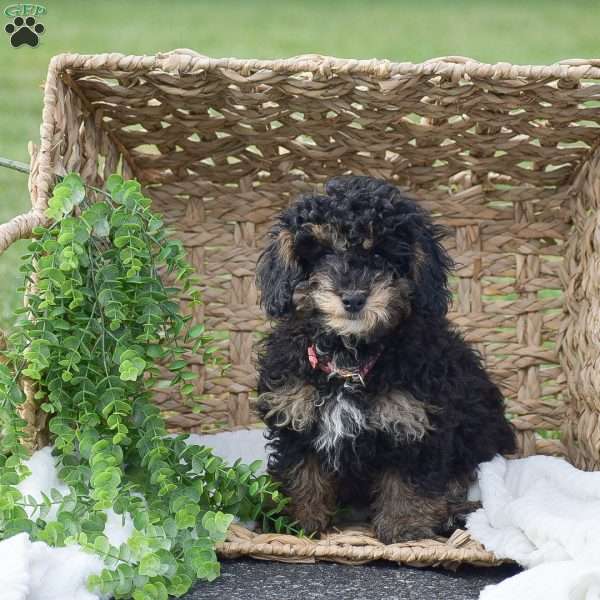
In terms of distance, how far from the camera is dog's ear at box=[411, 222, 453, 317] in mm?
4344

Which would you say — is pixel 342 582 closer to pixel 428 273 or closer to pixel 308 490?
pixel 308 490

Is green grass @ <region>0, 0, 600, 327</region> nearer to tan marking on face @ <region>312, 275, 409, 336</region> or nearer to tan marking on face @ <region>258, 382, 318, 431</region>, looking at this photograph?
tan marking on face @ <region>258, 382, 318, 431</region>

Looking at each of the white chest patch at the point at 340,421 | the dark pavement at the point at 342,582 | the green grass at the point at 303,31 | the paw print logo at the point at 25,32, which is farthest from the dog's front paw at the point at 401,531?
the green grass at the point at 303,31

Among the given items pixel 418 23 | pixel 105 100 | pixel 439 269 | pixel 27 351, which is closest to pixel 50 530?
pixel 27 351

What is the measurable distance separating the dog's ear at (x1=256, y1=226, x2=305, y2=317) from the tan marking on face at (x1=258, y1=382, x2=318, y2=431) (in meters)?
0.31

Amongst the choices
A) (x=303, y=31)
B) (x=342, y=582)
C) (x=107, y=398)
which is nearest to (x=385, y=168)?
(x=107, y=398)

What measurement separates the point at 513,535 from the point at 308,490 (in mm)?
854

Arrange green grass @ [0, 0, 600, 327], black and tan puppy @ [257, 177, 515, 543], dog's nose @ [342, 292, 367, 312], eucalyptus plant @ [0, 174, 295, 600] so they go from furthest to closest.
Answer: green grass @ [0, 0, 600, 327] < black and tan puppy @ [257, 177, 515, 543] < dog's nose @ [342, 292, 367, 312] < eucalyptus plant @ [0, 174, 295, 600]

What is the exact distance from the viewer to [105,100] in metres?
5.15

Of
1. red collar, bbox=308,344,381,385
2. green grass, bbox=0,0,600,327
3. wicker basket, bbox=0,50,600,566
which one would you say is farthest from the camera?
green grass, bbox=0,0,600,327

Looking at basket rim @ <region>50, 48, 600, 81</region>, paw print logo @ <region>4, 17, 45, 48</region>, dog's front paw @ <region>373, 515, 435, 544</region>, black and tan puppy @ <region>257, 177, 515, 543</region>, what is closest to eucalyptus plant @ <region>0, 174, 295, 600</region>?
black and tan puppy @ <region>257, 177, 515, 543</region>

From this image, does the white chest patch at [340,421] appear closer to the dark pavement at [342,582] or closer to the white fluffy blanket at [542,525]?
the dark pavement at [342,582]

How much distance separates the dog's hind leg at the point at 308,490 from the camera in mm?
4645

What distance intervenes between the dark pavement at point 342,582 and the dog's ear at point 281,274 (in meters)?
0.98
